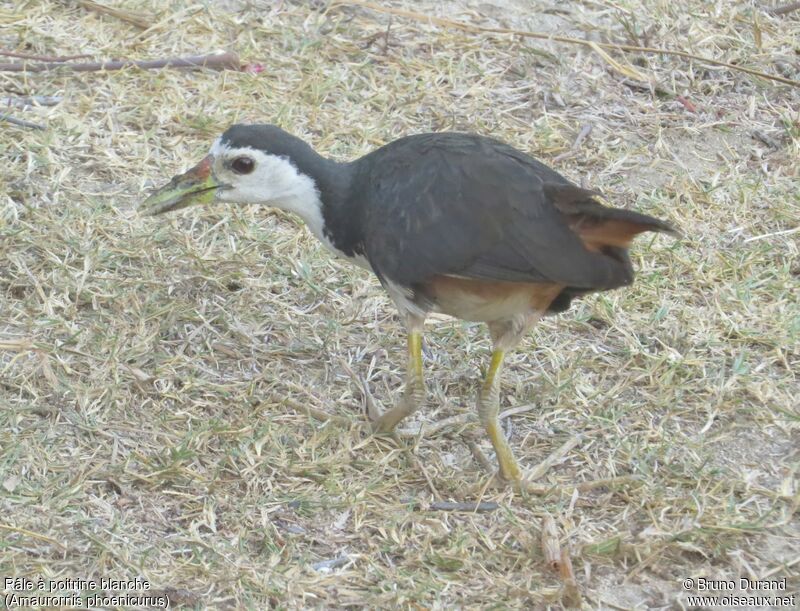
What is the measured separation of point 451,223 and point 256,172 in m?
0.84

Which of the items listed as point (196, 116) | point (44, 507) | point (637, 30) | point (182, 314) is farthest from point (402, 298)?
point (637, 30)

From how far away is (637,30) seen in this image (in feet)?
22.1

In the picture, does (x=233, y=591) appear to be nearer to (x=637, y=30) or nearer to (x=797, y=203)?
(x=797, y=203)

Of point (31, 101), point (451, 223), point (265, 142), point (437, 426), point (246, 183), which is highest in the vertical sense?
point (451, 223)

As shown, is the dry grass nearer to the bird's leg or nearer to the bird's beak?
the bird's leg

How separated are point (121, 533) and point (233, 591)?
45 centimetres

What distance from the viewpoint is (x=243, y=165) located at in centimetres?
452

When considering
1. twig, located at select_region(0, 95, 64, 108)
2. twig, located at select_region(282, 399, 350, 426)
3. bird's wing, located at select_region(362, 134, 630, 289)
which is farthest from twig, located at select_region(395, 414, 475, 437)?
twig, located at select_region(0, 95, 64, 108)

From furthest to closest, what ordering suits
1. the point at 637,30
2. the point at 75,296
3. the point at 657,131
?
1. the point at 637,30
2. the point at 657,131
3. the point at 75,296

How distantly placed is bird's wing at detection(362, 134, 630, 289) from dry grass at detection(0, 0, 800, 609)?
0.75m

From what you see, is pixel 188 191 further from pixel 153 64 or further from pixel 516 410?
pixel 153 64

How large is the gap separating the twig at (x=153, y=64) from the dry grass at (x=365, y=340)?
63 mm

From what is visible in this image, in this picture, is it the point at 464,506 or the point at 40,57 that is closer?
the point at 464,506

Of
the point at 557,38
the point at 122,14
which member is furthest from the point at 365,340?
the point at 122,14
